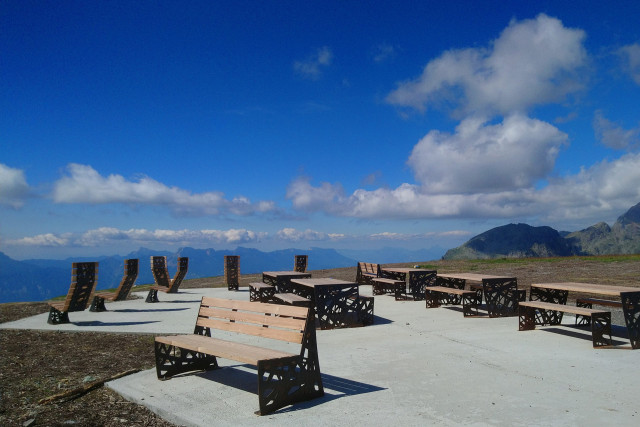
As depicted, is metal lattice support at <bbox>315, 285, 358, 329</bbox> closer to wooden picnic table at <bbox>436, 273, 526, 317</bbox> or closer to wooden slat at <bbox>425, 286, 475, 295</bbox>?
wooden slat at <bbox>425, 286, 475, 295</bbox>

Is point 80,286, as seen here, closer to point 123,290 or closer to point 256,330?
point 123,290

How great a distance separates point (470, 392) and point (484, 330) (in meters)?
4.27

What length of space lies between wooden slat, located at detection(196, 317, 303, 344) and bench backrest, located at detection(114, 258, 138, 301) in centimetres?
831

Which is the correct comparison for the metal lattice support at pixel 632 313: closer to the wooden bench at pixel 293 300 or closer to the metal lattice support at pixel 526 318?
the metal lattice support at pixel 526 318

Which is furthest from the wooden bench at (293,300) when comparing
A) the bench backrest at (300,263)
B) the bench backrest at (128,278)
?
the bench backrest at (300,263)

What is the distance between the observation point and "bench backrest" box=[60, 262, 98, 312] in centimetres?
1065

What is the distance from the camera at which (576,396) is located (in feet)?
16.5

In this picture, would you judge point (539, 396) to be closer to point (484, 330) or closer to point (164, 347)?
point (484, 330)

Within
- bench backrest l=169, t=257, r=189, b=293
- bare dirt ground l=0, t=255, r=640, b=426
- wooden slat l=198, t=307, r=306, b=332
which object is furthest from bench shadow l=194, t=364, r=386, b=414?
bench backrest l=169, t=257, r=189, b=293

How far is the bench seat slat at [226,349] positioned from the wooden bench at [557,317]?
18.9ft

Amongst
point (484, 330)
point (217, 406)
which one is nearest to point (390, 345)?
point (484, 330)

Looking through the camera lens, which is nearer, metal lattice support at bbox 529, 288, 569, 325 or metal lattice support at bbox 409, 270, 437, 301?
metal lattice support at bbox 529, 288, 569, 325

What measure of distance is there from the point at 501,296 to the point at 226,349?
25.8ft

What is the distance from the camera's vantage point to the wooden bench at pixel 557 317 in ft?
24.8
